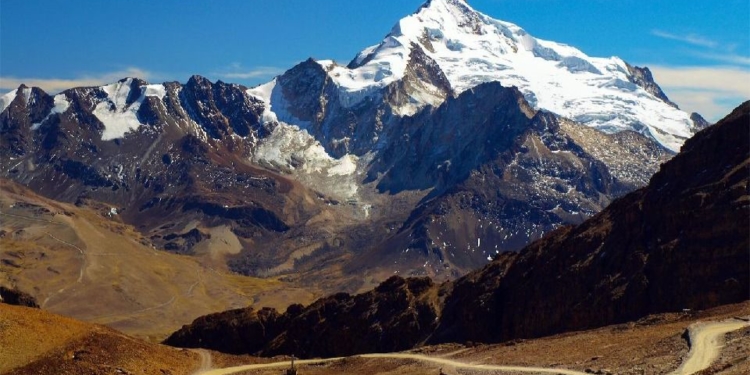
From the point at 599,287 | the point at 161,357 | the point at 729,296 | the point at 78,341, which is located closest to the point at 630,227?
the point at 599,287

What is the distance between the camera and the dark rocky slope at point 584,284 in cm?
11056

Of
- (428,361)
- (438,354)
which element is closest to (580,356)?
(428,361)

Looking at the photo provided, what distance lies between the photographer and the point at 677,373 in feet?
235

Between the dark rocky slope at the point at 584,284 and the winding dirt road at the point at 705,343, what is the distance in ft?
62.7

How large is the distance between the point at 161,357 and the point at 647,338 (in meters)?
44.7

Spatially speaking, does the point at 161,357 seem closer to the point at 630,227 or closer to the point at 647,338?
the point at 647,338

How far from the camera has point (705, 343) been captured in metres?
78.2

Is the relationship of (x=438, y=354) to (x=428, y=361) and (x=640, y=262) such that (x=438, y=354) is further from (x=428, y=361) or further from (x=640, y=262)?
(x=640, y=262)

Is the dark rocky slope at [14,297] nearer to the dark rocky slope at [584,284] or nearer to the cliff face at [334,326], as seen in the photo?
the cliff face at [334,326]

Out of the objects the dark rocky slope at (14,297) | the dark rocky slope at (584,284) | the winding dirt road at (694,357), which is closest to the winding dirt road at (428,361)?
the winding dirt road at (694,357)

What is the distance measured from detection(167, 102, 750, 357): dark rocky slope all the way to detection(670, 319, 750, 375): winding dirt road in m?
19.1

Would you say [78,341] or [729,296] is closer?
[78,341]

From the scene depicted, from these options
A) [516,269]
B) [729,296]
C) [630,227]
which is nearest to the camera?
[729,296]

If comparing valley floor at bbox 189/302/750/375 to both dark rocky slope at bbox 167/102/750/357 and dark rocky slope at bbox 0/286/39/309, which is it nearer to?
dark rocky slope at bbox 167/102/750/357
